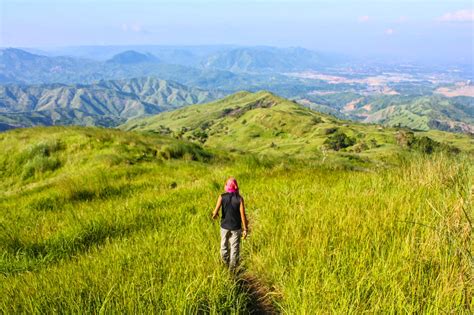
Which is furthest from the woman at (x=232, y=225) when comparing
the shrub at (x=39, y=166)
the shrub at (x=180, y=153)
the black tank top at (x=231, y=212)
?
the shrub at (x=39, y=166)

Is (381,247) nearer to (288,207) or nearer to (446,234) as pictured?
(446,234)

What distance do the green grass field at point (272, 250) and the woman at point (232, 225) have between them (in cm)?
24

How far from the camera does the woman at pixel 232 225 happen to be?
203 inches

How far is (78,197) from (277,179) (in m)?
6.20

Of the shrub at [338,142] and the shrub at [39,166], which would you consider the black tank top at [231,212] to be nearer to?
the shrub at [39,166]

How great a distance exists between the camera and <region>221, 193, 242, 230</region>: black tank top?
17.5 feet

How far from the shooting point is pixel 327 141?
16575cm

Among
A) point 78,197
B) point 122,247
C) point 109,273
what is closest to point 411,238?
point 109,273

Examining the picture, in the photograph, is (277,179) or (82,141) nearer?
(277,179)

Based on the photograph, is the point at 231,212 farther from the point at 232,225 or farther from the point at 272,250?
the point at 272,250

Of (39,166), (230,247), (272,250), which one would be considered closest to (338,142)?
(39,166)

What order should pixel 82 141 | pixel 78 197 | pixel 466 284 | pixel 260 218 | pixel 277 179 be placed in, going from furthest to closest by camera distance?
pixel 82 141 < pixel 78 197 < pixel 277 179 < pixel 260 218 < pixel 466 284

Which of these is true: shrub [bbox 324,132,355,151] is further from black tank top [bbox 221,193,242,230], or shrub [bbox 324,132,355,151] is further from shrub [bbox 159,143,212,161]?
black tank top [bbox 221,193,242,230]

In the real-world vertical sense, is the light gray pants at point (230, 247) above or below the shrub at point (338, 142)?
above
